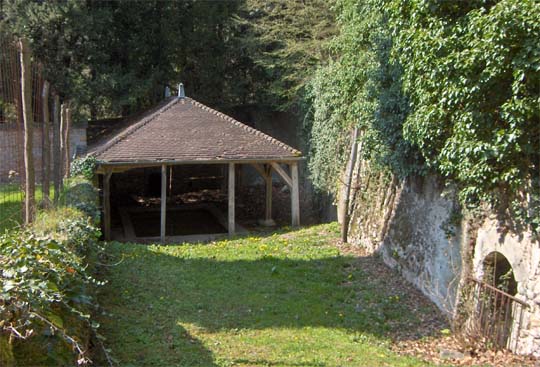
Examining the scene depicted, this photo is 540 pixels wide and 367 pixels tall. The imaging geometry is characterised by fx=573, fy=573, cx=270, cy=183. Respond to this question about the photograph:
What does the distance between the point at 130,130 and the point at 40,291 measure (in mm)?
11712

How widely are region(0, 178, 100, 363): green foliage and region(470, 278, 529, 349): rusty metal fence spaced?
15.6ft

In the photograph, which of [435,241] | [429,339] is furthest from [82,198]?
[429,339]

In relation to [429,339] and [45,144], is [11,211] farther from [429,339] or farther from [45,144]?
[429,339]

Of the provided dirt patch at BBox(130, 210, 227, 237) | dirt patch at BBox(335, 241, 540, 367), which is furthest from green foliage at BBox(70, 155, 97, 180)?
dirt patch at BBox(335, 241, 540, 367)

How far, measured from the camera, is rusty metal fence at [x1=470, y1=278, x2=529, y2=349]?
6750mm

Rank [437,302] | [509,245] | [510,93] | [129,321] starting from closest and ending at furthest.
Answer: [510,93], [509,245], [129,321], [437,302]

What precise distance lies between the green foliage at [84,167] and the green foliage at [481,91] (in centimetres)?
863

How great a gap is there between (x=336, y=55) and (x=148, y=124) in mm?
5863

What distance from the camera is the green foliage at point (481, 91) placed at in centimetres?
605

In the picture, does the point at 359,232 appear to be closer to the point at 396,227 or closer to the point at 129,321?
the point at 396,227

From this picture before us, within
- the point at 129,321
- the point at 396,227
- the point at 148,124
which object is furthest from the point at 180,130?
the point at 129,321

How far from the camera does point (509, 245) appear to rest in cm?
696

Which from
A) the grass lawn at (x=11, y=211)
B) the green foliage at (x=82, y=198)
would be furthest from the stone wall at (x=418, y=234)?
the grass lawn at (x=11, y=211)

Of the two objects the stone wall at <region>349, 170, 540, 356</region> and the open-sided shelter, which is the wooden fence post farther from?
the stone wall at <region>349, 170, 540, 356</region>
